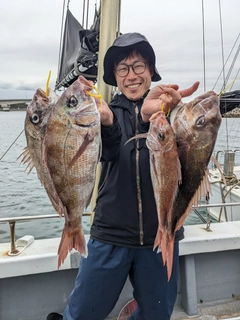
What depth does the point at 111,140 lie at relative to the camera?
1969 millimetres

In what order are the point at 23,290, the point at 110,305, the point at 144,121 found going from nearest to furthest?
the point at 144,121
the point at 110,305
the point at 23,290

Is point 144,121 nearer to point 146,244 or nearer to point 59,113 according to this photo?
point 59,113

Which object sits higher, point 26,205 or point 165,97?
point 165,97

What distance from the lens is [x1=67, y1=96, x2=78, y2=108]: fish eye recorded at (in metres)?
1.63

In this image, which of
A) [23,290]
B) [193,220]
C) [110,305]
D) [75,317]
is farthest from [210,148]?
[193,220]

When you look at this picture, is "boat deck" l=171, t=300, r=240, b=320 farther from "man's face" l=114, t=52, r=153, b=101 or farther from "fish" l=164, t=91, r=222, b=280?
"man's face" l=114, t=52, r=153, b=101

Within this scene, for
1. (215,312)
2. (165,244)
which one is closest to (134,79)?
(165,244)

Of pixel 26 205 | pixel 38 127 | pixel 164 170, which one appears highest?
pixel 38 127

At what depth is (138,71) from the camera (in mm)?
2156

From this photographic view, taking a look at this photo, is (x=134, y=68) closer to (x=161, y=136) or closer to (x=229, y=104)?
(x=161, y=136)

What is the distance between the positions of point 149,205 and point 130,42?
1.19m

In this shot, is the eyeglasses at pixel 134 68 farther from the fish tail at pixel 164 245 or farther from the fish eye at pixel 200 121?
the fish tail at pixel 164 245

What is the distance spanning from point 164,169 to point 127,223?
25.0 inches

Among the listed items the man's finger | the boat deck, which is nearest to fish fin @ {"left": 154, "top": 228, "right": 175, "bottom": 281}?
the man's finger
